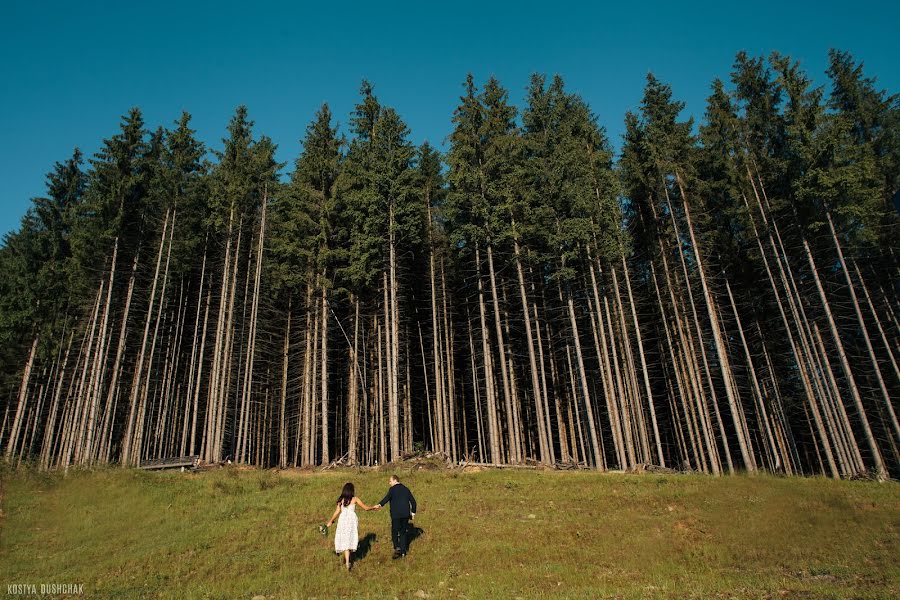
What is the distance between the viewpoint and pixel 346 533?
9.60 meters

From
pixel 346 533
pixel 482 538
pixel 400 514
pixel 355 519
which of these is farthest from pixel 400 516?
pixel 482 538

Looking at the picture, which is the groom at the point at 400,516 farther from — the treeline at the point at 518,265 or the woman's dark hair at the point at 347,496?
the treeline at the point at 518,265

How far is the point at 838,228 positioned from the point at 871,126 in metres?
8.22

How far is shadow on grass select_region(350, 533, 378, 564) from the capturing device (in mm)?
10125

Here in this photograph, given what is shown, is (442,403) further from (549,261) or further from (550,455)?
(549,261)

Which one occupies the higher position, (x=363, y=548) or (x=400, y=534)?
(x=400, y=534)

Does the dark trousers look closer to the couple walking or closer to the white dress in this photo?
the couple walking

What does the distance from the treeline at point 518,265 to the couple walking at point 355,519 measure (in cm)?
1185

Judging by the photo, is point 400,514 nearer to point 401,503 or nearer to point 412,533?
point 401,503

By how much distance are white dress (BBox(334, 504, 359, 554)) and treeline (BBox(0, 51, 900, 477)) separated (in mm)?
12440

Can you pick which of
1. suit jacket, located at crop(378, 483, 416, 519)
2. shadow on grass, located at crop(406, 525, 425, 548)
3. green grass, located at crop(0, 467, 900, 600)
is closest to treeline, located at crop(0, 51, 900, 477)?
green grass, located at crop(0, 467, 900, 600)

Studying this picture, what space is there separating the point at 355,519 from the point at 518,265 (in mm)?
16593

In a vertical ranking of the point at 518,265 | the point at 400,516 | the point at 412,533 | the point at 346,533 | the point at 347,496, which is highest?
the point at 518,265

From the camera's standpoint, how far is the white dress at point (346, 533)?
376 inches
